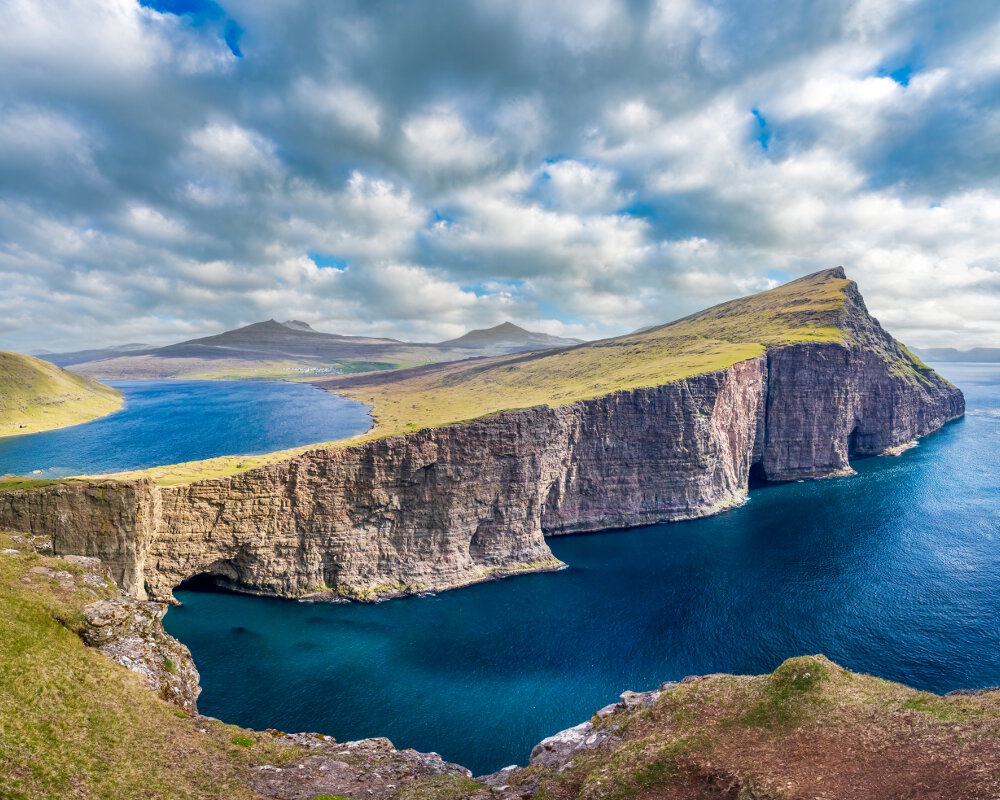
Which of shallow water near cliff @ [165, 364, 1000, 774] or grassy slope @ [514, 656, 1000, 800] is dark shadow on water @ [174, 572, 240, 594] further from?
grassy slope @ [514, 656, 1000, 800]

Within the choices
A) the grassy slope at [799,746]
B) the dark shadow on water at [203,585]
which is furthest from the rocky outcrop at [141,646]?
the dark shadow on water at [203,585]

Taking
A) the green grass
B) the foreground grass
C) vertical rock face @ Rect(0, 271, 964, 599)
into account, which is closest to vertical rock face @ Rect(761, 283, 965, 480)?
vertical rock face @ Rect(0, 271, 964, 599)

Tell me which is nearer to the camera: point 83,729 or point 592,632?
point 83,729

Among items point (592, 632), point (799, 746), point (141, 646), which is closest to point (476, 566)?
point (592, 632)

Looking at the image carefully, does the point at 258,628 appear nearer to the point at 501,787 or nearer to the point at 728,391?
the point at 501,787

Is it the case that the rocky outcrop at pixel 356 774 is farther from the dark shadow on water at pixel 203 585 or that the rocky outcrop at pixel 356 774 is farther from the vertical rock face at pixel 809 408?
the vertical rock face at pixel 809 408

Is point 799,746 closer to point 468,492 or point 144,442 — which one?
point 468,492
